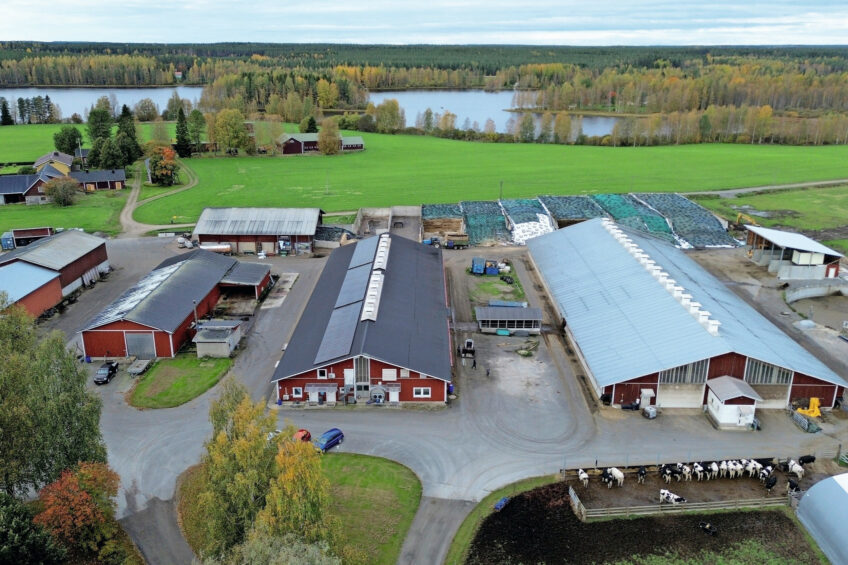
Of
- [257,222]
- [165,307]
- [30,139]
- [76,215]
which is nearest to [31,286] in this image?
[165,307]

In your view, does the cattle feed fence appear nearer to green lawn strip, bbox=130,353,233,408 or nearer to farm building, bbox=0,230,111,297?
green lawn strip, bbox=130,353,233,408

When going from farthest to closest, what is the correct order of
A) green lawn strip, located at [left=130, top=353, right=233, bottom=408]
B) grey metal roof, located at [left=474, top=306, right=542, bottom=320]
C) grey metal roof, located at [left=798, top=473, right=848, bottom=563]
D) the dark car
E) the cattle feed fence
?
1. grey metal roof, located at [left=474, top=306, right=542, bottom=320]
2. the dark car
3. green lawn strip, located at [left=130, top=353, right=233, bottom=408]
4. the cattle feed fence
5. grey metal roof, located at [left=798, top=473, right=848, bottom=563]

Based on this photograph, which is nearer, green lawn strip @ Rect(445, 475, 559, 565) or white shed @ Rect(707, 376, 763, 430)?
green lawn strip @ Rect(445, 475, 559, 565)

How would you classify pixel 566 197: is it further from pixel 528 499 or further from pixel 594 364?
pixel 528 499


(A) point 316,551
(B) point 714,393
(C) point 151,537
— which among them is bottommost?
(C) point 151,537

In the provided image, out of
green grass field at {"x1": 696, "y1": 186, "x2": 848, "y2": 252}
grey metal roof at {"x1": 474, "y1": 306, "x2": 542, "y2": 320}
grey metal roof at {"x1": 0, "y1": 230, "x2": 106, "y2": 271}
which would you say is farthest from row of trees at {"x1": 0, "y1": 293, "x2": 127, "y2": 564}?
green grass field at {"x1": 696, "y1": 186, "x2": 848, "y2": 252}

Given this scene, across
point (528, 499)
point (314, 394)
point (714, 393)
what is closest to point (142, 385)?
point (314, 394)
